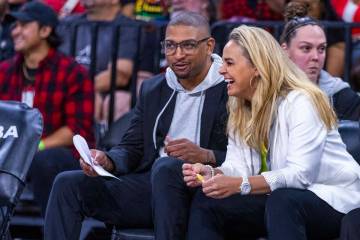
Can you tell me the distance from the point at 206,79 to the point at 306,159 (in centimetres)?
115

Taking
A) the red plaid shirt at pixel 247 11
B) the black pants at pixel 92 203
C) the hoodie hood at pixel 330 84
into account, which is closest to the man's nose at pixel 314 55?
the hoodie hood at pixel 330 84

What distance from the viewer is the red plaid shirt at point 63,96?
27.8 ft

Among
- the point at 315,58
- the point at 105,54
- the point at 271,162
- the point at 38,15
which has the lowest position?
the point at 105,54

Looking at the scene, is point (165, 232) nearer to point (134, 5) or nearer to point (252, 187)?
→ point (252, 187)

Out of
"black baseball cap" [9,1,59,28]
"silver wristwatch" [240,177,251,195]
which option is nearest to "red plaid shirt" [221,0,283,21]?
"black baseball cap" [9,1,59,28]

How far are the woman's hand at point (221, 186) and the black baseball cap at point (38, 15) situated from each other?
316cm

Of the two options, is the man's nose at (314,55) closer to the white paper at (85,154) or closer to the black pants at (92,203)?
the black pants at (92,203)

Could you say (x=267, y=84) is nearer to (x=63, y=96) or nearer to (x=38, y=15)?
(x=63, y=96)

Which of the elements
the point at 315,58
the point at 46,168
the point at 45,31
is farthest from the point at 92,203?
the point at 45,31

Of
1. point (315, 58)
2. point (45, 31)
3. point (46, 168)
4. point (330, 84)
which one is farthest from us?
point (45, 31)

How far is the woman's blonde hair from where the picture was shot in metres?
6.37

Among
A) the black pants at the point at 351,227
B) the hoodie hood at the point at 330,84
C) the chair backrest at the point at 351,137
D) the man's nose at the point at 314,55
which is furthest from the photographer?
the hoodie hood at the point at 330,84

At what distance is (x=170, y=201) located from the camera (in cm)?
645

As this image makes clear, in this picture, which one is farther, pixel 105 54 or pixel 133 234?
pixel 105 54
